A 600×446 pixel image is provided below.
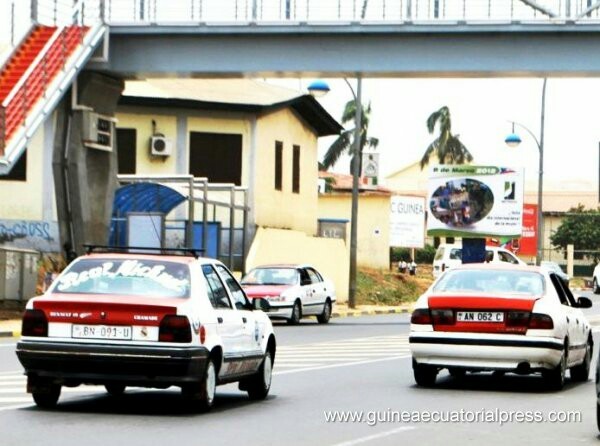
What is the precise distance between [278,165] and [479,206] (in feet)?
25.6

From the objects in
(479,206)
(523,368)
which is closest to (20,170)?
(479,206)

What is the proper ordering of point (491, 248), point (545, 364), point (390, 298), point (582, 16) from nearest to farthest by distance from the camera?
point (545, 364), point (582, 16), point (390, 298), point (491, 248)

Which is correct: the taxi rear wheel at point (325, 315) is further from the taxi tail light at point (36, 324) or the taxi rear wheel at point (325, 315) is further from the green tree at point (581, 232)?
the green tree at point (581, 232)

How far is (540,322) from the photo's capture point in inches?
686

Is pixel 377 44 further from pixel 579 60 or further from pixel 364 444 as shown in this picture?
pixel 364 444

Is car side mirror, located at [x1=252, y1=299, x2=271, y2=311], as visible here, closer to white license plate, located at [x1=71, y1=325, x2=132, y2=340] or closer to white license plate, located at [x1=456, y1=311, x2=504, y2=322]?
white license plate, located at [x1=456, y1=311, x2=504, y2=322]

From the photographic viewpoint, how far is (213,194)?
Result: 5456cm

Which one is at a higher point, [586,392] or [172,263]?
[172,263]

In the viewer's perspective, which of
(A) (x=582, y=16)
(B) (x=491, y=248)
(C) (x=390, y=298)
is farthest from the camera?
(B) (x=491, y=248)

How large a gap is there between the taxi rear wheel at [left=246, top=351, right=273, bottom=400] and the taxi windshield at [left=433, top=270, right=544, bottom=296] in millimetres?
2740

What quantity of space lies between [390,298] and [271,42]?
2211 centimetres

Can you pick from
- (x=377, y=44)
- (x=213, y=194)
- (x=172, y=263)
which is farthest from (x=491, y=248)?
(x=172, y=263)

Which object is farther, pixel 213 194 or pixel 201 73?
pixel 213 194

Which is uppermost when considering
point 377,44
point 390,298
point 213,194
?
point 377,44
